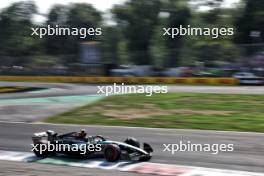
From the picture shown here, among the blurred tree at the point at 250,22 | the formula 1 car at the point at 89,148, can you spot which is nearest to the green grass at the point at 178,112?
the formula 1 car at the point at 89,148

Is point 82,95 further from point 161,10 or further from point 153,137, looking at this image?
point 161,10

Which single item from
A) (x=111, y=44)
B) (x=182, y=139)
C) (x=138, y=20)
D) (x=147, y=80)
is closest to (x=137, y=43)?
→ (x=138, y=20)

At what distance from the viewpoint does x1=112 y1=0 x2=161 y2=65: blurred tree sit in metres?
53.3

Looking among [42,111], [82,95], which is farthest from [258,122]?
[82,95]

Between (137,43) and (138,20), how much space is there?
2.67 metres

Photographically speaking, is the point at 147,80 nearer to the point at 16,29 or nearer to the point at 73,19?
the point at 73,19

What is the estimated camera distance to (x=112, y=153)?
9414 mm

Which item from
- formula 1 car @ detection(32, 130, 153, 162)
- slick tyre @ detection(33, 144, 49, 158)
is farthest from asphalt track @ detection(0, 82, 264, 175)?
slick tyre @ detection(33, 144, 49, 158)

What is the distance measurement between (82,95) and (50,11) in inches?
1651

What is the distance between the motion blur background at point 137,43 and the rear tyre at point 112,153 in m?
21.2

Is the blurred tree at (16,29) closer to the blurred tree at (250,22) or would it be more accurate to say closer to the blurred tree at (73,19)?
the blurred tree at (73,19)

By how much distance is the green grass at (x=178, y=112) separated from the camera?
14.9 m

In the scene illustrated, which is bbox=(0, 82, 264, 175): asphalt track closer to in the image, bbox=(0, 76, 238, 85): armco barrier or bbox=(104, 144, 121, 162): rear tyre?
bbox=(104, 144, 121, 162): rear tyre

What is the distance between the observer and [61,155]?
1034 cm
